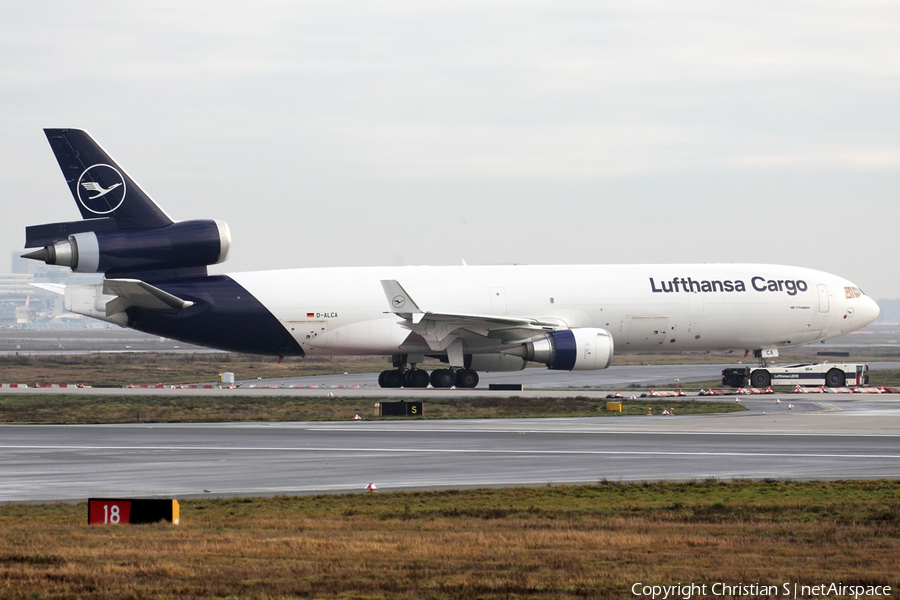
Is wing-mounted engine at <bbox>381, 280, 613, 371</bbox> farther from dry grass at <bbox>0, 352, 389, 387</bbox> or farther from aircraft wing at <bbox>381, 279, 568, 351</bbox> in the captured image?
dry grass at <bbox>0, 352, 389, 387</bbox>

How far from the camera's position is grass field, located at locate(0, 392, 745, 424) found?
33000mm

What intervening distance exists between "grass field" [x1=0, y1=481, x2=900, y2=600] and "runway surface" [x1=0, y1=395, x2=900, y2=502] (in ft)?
6.49

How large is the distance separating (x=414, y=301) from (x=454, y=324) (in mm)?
2292

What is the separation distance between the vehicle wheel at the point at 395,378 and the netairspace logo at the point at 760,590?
114 feet

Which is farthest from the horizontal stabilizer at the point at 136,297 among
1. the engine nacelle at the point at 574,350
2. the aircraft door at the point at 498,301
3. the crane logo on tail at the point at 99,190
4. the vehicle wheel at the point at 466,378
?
the engine nacelle at the point at 574,350

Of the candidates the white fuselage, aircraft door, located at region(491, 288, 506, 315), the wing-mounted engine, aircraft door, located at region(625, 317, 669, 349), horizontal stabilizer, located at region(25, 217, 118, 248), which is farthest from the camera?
aircraft door, located at region(625, 317, 669, 349)

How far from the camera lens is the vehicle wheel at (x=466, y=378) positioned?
1673 inches

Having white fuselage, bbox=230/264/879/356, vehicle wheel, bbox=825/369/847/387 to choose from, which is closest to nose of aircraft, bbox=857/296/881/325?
white fuselage, bbox=230/264/879/356

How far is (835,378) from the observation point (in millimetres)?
45188

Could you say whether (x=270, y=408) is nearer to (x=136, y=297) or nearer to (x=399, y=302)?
(x=399, y=302)

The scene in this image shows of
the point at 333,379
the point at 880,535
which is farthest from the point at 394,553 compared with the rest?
the point at 333,379

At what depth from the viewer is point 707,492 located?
17.1 metres

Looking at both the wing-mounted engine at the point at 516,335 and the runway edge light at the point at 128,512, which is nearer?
the runway edge light at the point at 128,512

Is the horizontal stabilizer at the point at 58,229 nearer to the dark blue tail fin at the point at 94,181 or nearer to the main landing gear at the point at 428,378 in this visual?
the dark blue tail fin at the point at 94,181
